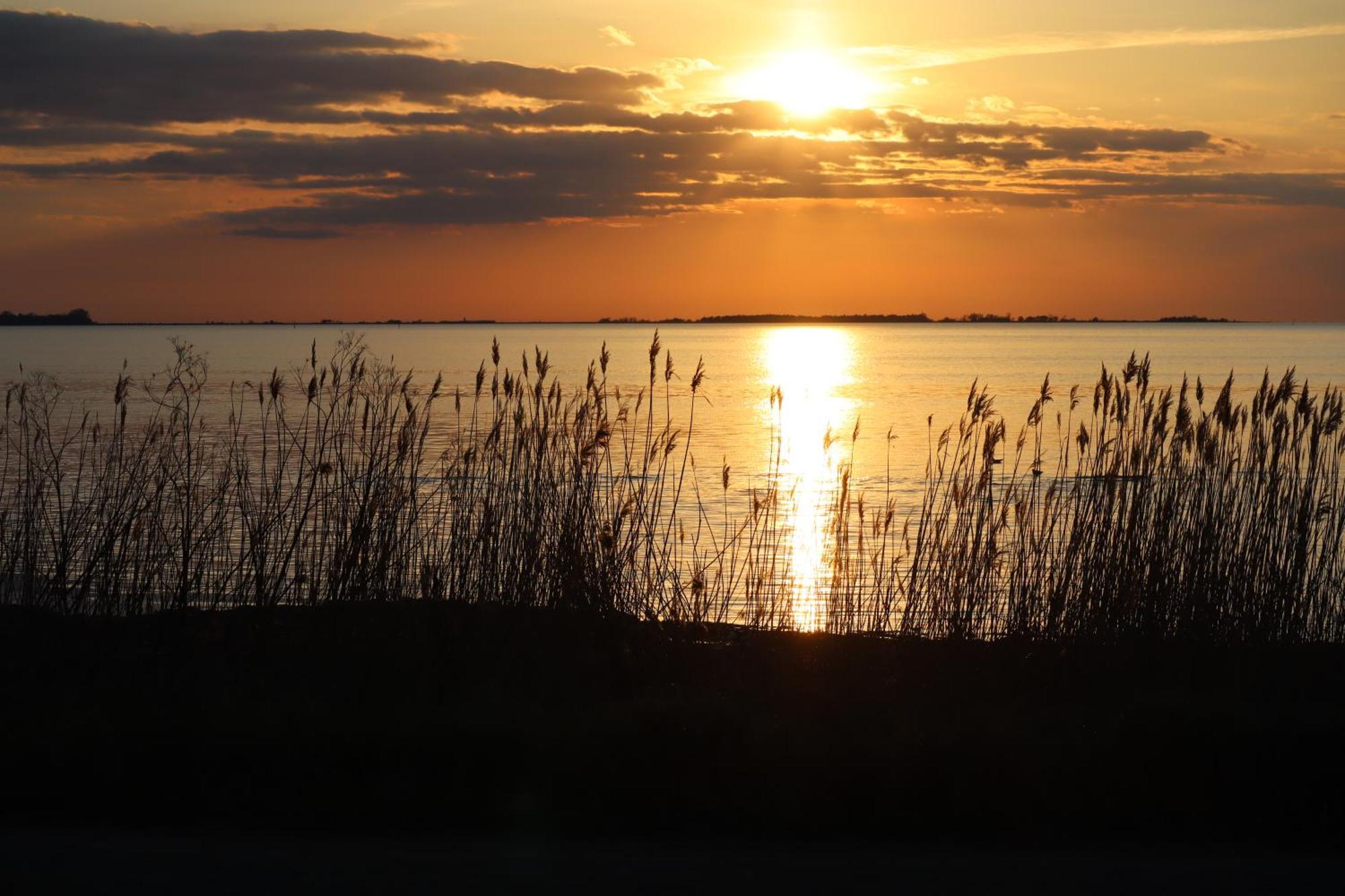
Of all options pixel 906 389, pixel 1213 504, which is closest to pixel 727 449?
pixel 1213 504

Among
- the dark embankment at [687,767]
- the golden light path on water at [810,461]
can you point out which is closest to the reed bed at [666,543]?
the golden light path on water at [810,461]

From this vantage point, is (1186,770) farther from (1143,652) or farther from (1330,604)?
(1330,604)

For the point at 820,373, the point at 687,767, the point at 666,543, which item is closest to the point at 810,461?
the point at 666,543

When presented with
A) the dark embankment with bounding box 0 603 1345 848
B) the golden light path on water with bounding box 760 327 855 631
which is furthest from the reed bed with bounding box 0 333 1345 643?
the dark embankment with bounding box 0 603 1345 848

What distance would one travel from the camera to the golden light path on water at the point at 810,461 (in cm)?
1309

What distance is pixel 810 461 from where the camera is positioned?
3036 centimetres

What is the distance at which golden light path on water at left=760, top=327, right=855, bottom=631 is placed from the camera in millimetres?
13094

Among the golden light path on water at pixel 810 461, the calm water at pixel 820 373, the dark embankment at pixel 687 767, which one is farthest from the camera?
the calm water at pixel 820 373

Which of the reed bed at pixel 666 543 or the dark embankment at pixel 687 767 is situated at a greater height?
the reed bed at pixel 666 543

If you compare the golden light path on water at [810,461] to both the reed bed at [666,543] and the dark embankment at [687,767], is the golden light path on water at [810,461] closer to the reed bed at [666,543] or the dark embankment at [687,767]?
the reed bed at [666,543]

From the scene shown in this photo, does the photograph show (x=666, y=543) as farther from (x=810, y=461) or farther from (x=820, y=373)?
(x=820, y=373)

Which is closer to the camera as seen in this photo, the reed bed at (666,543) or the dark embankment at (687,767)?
the dark embankment at (687,767)

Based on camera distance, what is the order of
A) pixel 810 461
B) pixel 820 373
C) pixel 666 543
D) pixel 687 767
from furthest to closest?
pixel 820 373
pixel 810 461
pixel 666 543
pixel 687 767

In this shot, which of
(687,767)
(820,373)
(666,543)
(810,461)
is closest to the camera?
(687,767)
